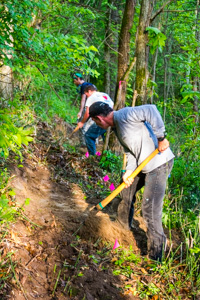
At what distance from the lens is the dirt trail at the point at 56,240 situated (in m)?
2.75

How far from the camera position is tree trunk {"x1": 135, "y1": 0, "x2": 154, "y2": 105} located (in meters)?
6.75

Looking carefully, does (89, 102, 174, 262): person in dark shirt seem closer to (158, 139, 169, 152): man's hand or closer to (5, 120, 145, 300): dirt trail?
(158, 139, 169, 152): man's hand

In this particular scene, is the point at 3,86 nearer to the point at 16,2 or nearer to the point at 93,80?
the point at 16,2

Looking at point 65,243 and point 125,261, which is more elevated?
point 65,243

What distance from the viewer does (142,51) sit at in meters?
6.79

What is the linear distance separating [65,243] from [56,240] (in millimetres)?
121

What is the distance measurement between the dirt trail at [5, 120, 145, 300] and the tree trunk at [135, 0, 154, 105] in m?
2.82

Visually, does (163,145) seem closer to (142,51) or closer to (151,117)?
(151,117)

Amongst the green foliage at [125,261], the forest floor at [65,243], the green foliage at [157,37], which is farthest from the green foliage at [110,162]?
the green foliage at [125,261]

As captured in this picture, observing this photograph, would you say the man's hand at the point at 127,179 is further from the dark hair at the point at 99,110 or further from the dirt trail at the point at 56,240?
the dirt trail at the point at 56,240

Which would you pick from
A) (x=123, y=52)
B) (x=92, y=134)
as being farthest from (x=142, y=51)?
(x=92, y=134)

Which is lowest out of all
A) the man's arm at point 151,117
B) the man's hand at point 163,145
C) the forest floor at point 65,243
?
the forest floor at point 65,243

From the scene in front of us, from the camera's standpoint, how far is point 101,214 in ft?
15.3

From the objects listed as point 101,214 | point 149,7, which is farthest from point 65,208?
point 149,7
